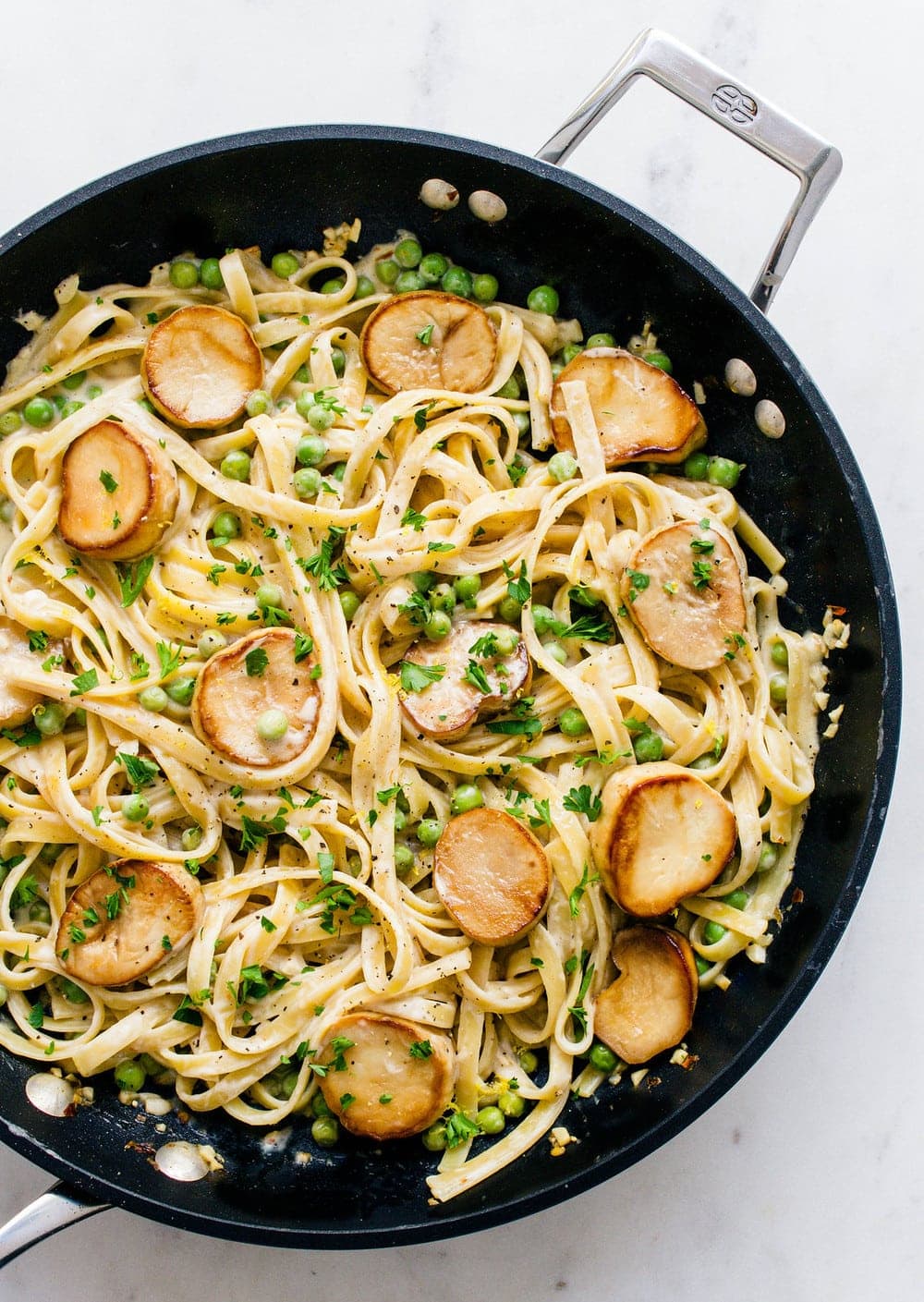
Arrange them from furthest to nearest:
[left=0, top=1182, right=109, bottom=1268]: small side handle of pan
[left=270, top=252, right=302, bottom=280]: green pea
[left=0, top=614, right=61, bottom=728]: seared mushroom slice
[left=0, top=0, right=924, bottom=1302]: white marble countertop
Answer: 1. [left=0, top=0, right=924, bottom=1302]: white marble countertop
2. [left=270, top=252, right=302, bottom=280]: green pea
3. [left=0, top=614, right=61, bottom=728]: seared mushroom slice
4. [left=0, top=1182, right=109, bottom=1268]: small side handle of pan

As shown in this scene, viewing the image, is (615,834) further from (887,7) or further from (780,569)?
(887,7)

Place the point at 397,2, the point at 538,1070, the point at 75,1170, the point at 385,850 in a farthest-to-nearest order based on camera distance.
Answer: the point at 397,2 < the point at 538,1070 < the point at 385,850 < the point at 75,1170

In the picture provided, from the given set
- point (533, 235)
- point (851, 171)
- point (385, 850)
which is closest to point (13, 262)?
point (533, 235)

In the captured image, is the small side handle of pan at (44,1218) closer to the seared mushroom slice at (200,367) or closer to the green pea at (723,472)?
the seared mushroom slice at (200,367)

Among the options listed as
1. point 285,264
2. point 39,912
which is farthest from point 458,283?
point 39,912

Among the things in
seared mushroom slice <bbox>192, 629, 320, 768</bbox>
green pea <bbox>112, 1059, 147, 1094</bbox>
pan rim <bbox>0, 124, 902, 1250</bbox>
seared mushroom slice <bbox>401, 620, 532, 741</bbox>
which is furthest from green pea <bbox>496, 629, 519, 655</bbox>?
green pea <bbox>112, 1059, 147, 1094</bbox>

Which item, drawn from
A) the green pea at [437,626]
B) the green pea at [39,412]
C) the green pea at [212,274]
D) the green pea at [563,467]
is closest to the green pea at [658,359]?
the green pea at [563,467]

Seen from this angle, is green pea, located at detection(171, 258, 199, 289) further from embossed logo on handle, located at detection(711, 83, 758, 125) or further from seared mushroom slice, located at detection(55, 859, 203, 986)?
seared mushroom slice, located at detection(55, 859, 203, 986)
